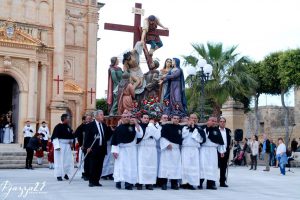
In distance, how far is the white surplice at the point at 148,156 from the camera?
481 inches

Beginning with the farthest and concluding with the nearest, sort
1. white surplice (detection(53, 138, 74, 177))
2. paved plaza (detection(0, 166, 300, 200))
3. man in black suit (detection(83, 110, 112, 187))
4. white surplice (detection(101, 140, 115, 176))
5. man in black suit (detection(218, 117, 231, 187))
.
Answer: white surplice (detection(101, 140, 115, 176)) < white surplice (detection(53, 138, 74, 177)) < man in black suit (detection(218, 117, 231, 187)) < man in black suit (detection(83, 110, 112, 187)) < paved plaza (detection(0, 166, 300, 200))

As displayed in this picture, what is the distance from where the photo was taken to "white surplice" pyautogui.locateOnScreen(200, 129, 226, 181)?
508 inches

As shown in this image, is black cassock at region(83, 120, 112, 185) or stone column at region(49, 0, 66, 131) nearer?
black cassock at region(83, 120, 112, 185)

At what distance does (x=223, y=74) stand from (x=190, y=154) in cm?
1548

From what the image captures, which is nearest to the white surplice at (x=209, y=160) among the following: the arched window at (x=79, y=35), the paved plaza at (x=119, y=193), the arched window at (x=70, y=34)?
the paved plaza at (x=119, y=193)

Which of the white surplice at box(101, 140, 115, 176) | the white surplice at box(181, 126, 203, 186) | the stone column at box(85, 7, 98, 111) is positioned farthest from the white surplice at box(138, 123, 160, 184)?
the stone column at box(85, 7, 98, 111)

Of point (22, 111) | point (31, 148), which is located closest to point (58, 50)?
point (22, 111)

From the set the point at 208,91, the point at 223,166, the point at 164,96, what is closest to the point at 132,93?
the point at 164,96

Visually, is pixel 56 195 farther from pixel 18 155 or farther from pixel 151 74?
pixel 18 155

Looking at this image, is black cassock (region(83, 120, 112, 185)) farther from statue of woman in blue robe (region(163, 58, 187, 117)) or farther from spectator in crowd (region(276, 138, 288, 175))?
spectator in crowd (region(276, 138, 288, 175))

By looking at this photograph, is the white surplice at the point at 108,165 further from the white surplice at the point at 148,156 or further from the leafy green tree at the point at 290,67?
the leafy green tree at the point at 290,67

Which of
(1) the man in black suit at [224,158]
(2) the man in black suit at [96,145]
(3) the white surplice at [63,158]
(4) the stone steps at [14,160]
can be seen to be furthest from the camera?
(4) the stone steps at [14,160]

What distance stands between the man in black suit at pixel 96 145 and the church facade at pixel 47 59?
16127 mm

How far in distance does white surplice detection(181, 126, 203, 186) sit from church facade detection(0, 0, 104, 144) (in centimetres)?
1727
